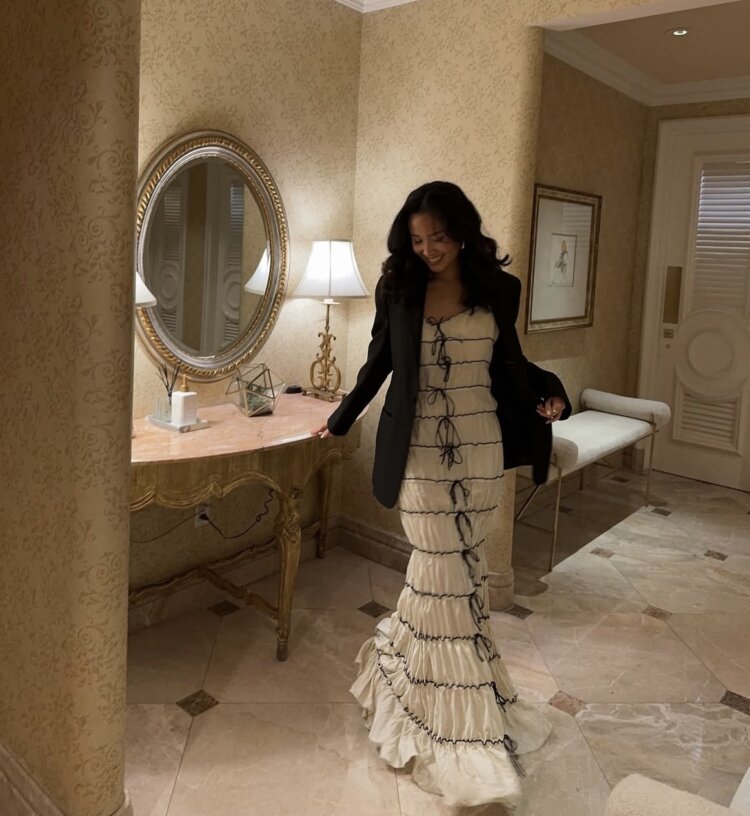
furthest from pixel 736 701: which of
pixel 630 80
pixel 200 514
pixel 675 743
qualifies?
pixel 630 80

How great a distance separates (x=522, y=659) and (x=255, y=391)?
1404mm

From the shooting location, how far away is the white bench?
3752 millimetres

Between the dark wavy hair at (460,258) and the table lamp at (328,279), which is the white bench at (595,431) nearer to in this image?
the table lamp at (328,279)

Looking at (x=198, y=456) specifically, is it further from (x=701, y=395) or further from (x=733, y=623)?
(x=701, y=395)

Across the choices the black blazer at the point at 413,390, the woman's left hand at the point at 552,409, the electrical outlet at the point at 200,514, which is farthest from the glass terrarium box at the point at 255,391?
the woman's left hand at the point at 552,409

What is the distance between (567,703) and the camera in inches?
105

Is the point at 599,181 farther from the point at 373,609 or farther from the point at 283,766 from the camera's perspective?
the point at 283,766

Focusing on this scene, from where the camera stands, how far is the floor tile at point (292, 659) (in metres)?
2.63

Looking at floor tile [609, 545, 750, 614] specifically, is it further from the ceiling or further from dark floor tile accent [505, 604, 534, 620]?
the ceiling

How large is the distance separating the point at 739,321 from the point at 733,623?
8.13ft

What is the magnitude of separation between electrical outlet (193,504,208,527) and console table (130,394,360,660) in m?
0.20

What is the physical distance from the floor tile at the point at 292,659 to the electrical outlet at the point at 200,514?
15.2 inches

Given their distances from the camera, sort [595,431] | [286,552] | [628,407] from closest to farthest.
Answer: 1. [286,552]
2. [595,431]
3. [628,407]

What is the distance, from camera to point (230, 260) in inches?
121
